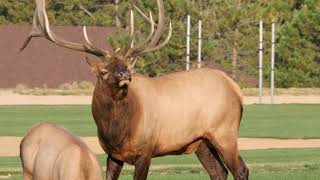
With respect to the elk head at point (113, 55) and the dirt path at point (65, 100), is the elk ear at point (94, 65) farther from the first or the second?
the dirt path at point (65, 100)

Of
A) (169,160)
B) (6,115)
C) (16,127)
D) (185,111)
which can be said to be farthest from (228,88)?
(6,115)

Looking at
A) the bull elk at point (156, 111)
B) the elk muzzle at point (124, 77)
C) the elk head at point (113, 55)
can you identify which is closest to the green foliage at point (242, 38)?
the elk head at point (113, 55)

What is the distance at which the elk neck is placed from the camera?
15.4m

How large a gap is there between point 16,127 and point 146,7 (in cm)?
2508

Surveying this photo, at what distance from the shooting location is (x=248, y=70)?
56.3 meters

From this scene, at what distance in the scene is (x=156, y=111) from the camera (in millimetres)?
16234

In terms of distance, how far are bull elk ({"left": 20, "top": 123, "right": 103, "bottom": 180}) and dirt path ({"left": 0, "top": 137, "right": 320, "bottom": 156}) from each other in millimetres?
12186

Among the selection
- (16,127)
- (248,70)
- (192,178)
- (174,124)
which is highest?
(174,124)

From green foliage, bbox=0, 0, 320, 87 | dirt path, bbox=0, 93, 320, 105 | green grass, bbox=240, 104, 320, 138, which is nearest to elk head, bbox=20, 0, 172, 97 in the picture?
green grass, bbox=240, 104, 320, 138

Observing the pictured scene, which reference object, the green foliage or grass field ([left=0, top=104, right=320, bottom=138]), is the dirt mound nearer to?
the green foliage

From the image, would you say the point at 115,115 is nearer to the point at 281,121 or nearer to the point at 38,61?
the point at 281,121

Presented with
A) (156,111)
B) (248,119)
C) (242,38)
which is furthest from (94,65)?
(242,38)

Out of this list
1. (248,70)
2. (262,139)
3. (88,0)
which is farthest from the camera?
(88,0)

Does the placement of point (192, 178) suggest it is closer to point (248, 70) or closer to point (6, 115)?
point (6, 115)
